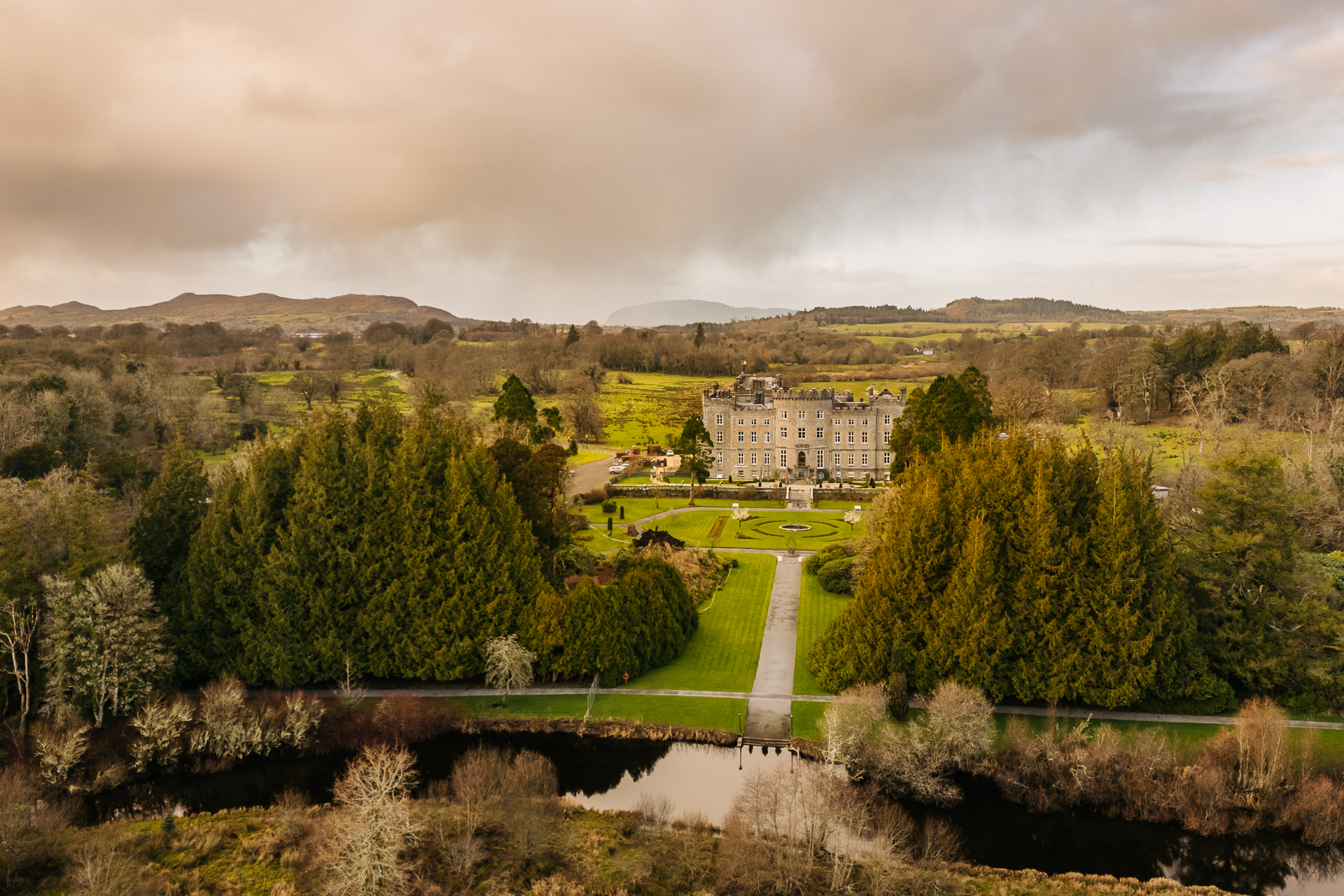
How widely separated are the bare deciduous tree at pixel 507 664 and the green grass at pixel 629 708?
81 centimetres

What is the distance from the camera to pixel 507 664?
34.0 metres

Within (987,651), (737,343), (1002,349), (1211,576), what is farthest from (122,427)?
(1002,349)

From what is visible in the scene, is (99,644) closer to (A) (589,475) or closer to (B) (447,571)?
(B) (447,571)

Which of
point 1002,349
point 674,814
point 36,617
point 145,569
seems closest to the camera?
point 674,814

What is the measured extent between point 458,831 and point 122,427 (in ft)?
239

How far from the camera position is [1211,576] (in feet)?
111

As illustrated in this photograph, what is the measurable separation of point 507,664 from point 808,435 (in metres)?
58.7

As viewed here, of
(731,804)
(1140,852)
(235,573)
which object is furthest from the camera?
(235,573)

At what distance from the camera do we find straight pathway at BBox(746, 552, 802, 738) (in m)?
32.6

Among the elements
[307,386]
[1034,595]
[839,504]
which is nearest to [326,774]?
[1034,595]

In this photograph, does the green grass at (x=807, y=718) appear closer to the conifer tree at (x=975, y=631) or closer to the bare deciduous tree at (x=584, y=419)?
the conifer tree at (x=975, y=631)

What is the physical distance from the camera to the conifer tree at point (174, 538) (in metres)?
35.7

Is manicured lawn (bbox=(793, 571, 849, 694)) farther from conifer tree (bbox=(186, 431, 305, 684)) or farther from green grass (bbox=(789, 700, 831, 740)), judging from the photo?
conifer tree (bbox=(186, 431, 305, 684))

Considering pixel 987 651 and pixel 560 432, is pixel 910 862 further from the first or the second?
pixel 560 432
